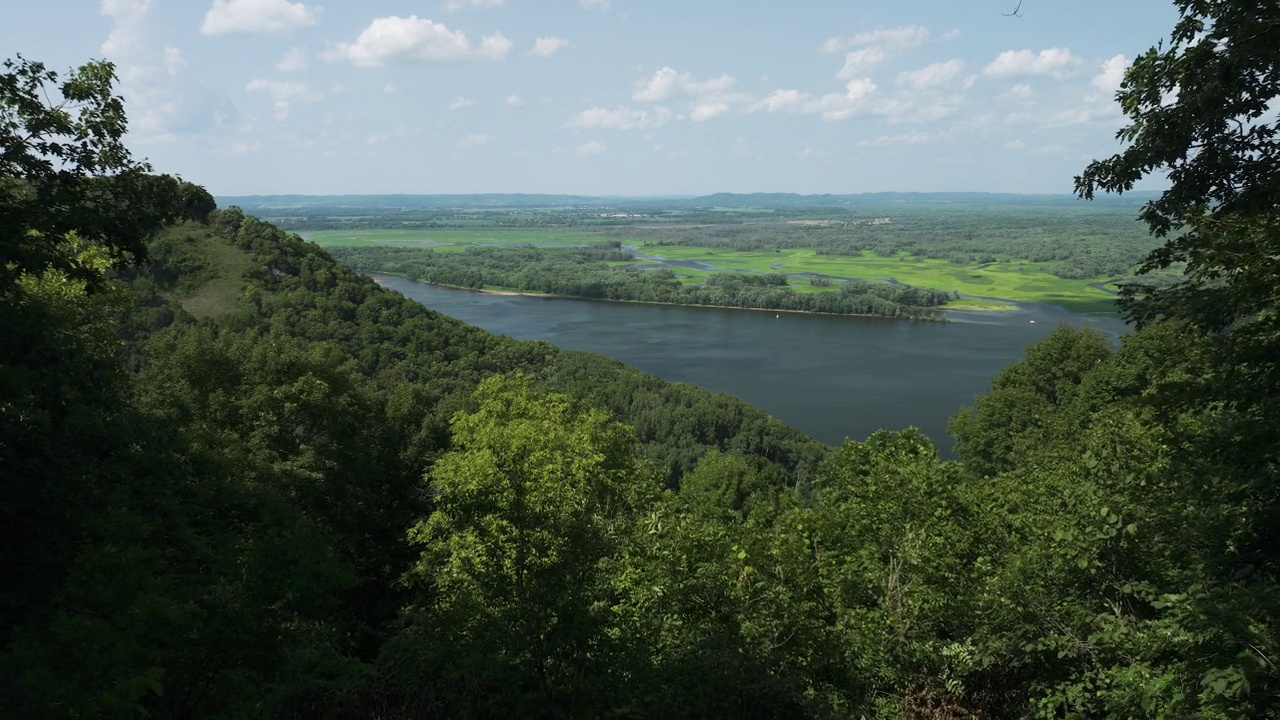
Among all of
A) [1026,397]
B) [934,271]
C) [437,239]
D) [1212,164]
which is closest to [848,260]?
[934,271]

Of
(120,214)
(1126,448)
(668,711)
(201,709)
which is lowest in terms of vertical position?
(668,711)

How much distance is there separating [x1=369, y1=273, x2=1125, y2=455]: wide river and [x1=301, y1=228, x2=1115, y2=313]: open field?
8.46m

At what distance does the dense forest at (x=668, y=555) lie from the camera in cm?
478

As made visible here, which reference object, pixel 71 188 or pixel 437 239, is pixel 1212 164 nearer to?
pixel 71 188

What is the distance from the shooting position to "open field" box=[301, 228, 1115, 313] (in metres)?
86.7

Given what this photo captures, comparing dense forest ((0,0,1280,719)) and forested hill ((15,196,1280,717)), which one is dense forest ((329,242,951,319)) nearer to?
forested hill ((15,196,1280,717))

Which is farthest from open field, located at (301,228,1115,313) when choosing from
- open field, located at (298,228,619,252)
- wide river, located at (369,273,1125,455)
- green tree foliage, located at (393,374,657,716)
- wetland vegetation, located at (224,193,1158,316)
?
green tree foliage, located at (393,374,657,716)

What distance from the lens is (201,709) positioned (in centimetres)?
464

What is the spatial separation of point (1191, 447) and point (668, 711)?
4.67 meters

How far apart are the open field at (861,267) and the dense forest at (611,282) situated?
5103mm

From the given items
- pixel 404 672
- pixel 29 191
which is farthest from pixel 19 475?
pixel 404 672

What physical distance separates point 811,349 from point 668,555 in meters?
58.3

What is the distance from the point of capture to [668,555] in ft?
22.6

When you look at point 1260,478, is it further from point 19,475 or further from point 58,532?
point 19,475
